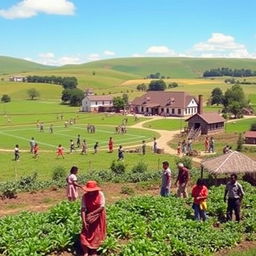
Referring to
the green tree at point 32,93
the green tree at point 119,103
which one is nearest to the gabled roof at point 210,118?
the green tree at point 119,103

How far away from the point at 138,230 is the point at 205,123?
5335 cm

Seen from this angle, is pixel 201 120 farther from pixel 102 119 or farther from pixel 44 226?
pixel 44 226

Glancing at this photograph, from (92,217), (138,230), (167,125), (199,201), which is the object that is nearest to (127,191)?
(199,201)

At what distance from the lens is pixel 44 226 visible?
12.9m

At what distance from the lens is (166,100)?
99812 millimetres

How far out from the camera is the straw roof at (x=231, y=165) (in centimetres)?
2225

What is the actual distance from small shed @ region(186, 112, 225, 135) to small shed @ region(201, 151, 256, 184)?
42.7 m

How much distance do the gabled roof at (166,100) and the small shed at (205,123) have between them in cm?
2729

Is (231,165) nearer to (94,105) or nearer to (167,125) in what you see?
(167,125)

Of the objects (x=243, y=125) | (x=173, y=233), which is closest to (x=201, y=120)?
(x=243, y=125)

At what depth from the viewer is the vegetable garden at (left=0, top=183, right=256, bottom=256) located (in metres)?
11.9

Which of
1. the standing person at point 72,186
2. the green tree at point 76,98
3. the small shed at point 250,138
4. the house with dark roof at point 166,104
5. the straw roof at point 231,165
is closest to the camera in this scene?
the standing person at point 72,186

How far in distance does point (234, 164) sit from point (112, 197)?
6.51m

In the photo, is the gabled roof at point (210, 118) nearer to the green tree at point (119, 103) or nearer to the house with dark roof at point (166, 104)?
Answer: the house with dark roof at point (166, 104)
